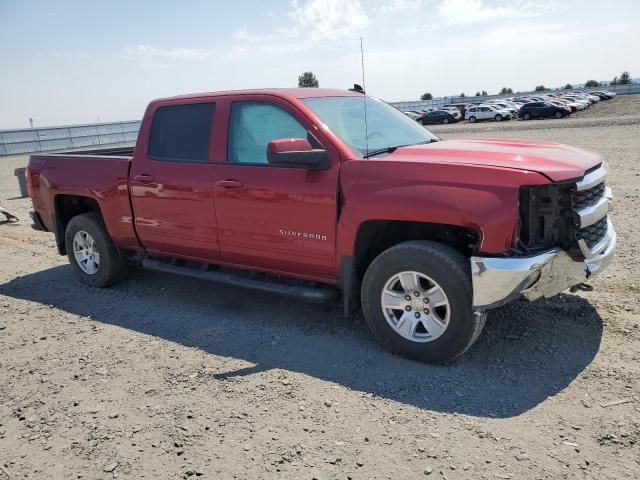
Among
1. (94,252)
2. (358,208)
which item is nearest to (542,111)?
(94,252)

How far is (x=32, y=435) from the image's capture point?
3234 millimetres

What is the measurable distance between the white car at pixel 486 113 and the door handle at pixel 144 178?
1632 inches

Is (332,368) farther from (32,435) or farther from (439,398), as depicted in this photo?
(32,435)

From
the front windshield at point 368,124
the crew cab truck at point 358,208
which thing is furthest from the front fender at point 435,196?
the front windshield at point 368,124

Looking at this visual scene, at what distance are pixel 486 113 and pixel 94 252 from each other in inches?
1644

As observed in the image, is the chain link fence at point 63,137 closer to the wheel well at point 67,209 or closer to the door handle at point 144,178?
the wheel well at point 67,209

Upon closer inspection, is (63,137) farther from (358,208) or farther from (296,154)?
(358,208)

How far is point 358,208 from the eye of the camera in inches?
149

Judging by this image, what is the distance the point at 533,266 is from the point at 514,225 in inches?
10.7

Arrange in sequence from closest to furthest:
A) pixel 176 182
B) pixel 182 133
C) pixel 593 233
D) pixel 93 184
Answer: pixel 593 233
pixel 176 182
pixel 182 133
pixel 93 184

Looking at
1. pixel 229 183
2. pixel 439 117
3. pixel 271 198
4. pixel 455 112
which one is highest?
pixel 229 183

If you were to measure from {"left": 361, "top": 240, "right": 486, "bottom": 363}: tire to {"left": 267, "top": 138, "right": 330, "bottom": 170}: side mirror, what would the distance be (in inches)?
32.3

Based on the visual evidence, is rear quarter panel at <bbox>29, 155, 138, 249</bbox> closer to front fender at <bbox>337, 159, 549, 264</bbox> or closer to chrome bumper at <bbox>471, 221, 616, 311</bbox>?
front fender at <bbox>337, 159, 549, 264</bbox>

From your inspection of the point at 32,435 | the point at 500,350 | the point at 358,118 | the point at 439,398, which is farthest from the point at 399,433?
the point at 358,118
